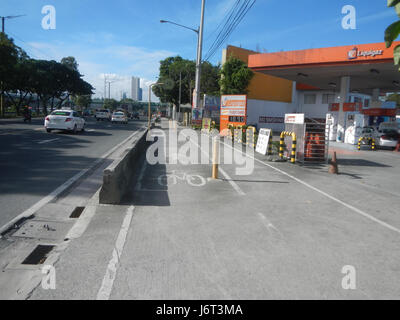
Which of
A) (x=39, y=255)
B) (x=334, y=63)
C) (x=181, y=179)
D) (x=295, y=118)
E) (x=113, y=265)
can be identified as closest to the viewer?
(x=113, y=265)

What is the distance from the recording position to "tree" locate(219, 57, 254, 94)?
40.0m

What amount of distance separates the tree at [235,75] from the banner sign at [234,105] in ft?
45.3

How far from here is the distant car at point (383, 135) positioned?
75.5ft

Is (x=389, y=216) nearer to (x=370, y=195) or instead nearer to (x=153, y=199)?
(x=370, y=195)

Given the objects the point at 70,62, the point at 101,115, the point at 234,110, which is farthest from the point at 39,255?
the point at 70,62

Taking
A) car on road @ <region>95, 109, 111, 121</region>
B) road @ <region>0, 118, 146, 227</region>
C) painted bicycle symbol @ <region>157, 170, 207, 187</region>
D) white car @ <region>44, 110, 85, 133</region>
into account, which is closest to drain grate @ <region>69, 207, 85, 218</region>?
road @ <region>0, 118, 146, 227</region>

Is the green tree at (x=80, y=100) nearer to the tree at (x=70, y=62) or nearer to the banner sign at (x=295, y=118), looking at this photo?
the tree at (x=70, y=62)

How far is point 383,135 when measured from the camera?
77.0ft

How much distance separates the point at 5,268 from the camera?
12.8 ft

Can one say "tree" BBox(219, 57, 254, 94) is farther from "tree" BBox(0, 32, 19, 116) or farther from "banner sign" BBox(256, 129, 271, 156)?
"banner sign" BBox(256, 129, 271, 156)

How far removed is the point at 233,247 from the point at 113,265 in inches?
67.0

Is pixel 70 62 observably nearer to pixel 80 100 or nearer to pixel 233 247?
→ pixel 80 100

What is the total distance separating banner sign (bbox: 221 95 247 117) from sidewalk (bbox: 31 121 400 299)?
1762 centimetres
